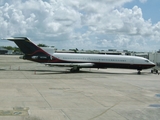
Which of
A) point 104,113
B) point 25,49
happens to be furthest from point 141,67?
point 104,113

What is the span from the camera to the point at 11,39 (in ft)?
134

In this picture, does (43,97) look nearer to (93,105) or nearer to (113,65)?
(93,105)

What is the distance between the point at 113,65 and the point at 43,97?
1005 inches

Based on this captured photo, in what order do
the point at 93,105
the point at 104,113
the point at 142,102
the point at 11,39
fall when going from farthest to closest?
the point at 11,39, the point at 142,102, the point at 93,105, the point at 104,113

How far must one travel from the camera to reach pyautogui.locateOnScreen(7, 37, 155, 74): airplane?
1614 inches

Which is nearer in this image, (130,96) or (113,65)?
(130,96)

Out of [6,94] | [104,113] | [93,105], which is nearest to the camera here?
[104,113]

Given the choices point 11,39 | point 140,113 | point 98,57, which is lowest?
point 140,113

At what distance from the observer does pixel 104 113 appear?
528 inches

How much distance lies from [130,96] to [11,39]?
2664 cm

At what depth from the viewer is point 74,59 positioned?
42500mm

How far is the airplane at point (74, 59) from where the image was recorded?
4100cm

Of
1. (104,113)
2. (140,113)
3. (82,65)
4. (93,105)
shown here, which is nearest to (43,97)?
(93,105)

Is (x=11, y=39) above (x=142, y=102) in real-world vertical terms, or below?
above
